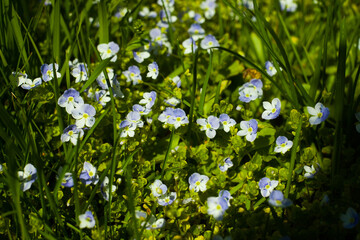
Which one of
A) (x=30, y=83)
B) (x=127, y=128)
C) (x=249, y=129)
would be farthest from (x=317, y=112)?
(x=30, y=83)

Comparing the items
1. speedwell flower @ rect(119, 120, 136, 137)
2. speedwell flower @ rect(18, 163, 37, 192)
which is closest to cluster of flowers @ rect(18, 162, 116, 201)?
speedwell flower @ rect(18, 163, 37, 192)

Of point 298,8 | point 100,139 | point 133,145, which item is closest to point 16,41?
point 100,139

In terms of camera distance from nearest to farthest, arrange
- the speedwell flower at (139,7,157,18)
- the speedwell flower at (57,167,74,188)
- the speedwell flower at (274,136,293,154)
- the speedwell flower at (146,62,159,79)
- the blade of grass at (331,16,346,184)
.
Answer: the speedwell flower at (57,167,74,188), the blade of grass at (331,16,346,184), the speedwell flower at (274,136,293,154), the speedwell flower at (146,62,159,79), the speedwell flower at (139,7,157,18)

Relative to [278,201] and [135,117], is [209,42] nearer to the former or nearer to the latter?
[135,117]

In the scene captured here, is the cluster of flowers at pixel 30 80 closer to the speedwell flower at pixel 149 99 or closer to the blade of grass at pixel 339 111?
the speedwell flower at pixel 149 99

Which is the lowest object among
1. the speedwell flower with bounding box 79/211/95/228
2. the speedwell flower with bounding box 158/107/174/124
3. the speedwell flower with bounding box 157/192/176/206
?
the speedwell flower with bounding box 157/192/176/206

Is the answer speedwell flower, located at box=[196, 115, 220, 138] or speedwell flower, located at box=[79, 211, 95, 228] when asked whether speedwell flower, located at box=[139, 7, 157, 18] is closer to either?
speedwell flower, located at box=[196, 115, 220, 138]
